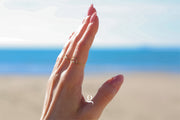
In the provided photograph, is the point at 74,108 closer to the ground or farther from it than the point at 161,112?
closer to the ground

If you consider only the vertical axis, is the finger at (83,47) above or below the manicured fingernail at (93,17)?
below

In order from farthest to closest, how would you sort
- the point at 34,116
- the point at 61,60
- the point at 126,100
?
the point at 126,100 < the point at 34,116 < the point at 61,60

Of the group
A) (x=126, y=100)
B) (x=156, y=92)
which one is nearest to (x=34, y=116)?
(x=126, y=100)

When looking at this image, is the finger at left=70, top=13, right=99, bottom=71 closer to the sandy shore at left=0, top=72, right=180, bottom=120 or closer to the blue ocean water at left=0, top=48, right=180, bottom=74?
the sandy shore at left=0, top=72, right=180, bottom=120

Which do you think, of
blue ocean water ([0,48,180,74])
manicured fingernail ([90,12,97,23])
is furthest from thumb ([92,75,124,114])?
blue ocean water ([0,48,180,74])

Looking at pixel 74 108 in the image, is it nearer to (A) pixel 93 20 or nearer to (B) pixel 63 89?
(B) pixel 63 89

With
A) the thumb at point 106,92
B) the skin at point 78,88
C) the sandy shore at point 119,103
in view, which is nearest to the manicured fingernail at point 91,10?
the skin at point 78,88

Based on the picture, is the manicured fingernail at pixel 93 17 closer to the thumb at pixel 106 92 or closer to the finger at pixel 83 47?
the finger at pixel 83 47

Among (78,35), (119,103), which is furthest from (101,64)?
(78,35)

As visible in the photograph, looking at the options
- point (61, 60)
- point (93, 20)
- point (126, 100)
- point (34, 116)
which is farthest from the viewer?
point (126, 100)
